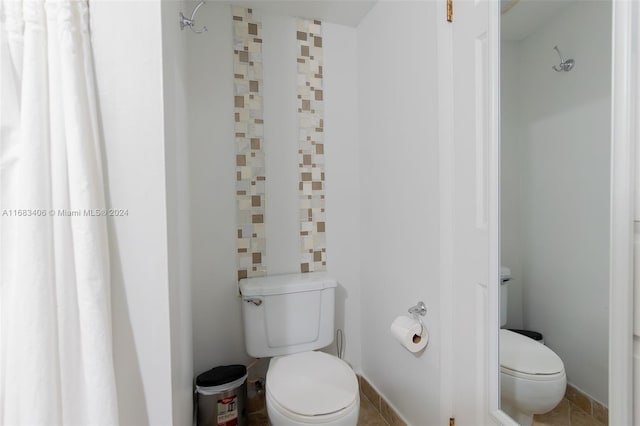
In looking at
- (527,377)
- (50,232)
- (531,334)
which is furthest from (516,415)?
(50,232)

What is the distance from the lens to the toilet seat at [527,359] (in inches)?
36.0

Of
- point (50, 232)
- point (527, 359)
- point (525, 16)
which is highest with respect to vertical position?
point (525, 16)

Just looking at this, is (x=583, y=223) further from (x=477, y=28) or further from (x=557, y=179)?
(x=477, y=28)

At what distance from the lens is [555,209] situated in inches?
35.2

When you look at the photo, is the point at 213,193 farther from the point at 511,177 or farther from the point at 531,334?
the point at 531,334

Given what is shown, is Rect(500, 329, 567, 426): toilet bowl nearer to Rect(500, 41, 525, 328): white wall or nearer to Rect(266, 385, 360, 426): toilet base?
Rect(500, 41, 525, 328): white wall

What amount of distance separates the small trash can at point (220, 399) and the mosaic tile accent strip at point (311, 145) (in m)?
0.69

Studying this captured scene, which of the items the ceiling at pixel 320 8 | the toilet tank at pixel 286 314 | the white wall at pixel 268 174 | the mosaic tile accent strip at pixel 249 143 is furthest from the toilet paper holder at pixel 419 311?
the ceiling at pixel 320 8

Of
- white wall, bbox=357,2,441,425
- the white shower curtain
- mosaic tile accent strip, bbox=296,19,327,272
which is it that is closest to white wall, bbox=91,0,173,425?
the white shower curtain

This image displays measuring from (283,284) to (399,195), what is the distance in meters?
0.76

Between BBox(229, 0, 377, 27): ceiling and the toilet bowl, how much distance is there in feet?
5.77

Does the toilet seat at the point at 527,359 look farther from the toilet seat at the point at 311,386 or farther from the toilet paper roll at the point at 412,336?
the toilet seat at the point at 311,386

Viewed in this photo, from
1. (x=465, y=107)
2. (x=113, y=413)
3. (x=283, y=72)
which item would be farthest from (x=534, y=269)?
(x=283, y=72)

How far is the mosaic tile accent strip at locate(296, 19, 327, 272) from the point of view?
1.88 meters
